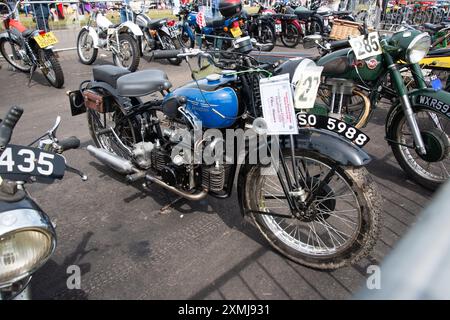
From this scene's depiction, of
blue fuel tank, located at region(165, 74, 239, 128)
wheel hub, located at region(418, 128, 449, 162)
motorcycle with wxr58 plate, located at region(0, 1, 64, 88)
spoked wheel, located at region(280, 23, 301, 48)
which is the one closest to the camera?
blue fuel tank, located at region(165, 74, 239, 128)

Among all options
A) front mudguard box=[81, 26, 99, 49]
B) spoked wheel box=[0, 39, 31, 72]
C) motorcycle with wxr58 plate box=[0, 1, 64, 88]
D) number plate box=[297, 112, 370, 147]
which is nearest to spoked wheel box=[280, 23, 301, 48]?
front mudguard box=[81, 26, 99, 49]

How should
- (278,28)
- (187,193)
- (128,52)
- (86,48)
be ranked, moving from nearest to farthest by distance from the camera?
(187,193) → (128,52) → (86,48) → (278,28)

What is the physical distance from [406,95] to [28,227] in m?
3.30

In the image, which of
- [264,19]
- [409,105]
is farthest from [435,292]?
[264,19]

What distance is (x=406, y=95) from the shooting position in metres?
3.33

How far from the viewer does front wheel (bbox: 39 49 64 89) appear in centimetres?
648

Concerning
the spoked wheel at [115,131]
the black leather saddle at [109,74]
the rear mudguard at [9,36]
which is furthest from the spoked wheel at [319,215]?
the rear mudguard at [9,36]

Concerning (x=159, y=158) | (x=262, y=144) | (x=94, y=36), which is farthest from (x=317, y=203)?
(x=94, y=36)

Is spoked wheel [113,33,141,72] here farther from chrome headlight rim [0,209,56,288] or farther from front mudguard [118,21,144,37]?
chrome headlight rim [0,209,56,288]

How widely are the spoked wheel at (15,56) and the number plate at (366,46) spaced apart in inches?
247

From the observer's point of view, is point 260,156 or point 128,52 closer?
point 260,156

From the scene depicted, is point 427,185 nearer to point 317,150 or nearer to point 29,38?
point 317,150

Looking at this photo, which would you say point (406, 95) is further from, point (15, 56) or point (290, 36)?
point (290, 36)

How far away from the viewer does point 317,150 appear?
221cm
